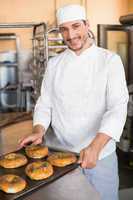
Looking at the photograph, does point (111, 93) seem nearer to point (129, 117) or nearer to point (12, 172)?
point (12, 172)

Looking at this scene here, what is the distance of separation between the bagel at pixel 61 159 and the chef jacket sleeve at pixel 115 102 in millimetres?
196

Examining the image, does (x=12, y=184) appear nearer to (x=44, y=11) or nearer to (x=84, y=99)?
(x=84, y=99)

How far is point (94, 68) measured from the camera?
1484 mm

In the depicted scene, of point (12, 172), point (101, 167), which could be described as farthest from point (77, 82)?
point (12, 172)

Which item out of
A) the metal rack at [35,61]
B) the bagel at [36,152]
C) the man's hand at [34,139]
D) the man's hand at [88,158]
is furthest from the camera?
the metal rack at [35,61]

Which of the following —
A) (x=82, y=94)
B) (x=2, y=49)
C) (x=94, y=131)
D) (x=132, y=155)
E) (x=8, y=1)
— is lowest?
(x=132, y=155)

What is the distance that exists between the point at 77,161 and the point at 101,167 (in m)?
0.33

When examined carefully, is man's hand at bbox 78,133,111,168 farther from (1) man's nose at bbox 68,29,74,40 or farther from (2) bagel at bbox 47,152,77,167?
(1) man's nose at bbox 68,29,74,40

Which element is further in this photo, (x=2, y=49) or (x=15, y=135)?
(x=2, y=49)

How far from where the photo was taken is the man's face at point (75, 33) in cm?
Result: 136

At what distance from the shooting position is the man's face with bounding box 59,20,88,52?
1360mm

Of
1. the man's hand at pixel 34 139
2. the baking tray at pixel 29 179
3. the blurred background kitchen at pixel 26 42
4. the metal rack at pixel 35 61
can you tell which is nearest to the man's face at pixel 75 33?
the man's hand at pixel 34 139

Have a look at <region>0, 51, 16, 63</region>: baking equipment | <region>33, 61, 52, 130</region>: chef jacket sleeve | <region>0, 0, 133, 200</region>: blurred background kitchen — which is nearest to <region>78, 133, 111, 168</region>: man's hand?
<region>33, 61, 52, 130</region>: chef jacket sleeve

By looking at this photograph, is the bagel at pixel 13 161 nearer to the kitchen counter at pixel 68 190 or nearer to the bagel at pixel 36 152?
the bagel at pixel 36 152
